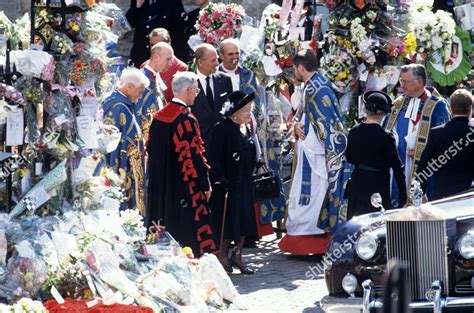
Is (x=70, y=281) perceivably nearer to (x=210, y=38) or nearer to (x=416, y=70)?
(x=416, y=70)

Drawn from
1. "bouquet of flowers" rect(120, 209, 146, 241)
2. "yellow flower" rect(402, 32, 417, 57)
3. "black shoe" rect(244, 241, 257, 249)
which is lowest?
"black shoe" rect(244, 241, 257, 249)

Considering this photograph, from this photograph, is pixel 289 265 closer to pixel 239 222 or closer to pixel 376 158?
pixel 239 222

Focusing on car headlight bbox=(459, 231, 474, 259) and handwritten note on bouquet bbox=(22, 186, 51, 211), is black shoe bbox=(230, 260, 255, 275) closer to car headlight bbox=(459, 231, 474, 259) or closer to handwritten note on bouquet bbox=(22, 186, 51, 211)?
handwritten note on bouquet bbox=(22, 186, 51, 211)

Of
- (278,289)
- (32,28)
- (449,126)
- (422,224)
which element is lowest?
(278,289)

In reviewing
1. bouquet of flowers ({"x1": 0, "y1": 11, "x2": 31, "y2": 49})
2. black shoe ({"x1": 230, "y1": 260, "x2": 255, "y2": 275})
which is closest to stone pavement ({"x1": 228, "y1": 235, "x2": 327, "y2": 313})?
black shoe ({"x1": 230, "y1": 260, "x2": 255, "y2": 275})

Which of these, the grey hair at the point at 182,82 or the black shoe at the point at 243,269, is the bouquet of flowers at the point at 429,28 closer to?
the black shoe at the point at 243,269

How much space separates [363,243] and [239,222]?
323 centimetres

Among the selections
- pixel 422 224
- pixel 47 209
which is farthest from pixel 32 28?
pixel 422 224

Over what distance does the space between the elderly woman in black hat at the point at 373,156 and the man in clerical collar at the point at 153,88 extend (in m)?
2.37

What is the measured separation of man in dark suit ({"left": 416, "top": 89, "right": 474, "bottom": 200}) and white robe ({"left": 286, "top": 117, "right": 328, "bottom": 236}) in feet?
5.74

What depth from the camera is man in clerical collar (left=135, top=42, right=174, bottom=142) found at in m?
12.0

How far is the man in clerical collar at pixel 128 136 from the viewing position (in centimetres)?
1127

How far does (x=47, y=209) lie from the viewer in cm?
877

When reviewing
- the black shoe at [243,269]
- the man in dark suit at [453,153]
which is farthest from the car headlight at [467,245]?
the black shoe at [243,269]
